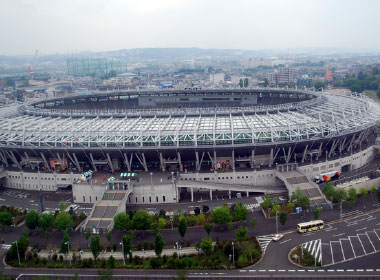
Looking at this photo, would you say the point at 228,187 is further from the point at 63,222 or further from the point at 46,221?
the point at 46,221

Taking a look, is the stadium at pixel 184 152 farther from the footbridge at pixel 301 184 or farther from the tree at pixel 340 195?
the tree at pixel 340 195

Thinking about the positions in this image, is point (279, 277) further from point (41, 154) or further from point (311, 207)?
point (41, 154)

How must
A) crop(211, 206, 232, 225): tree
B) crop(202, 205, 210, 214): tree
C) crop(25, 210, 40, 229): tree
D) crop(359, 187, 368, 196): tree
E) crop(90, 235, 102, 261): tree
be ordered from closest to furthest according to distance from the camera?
1. crop(90, 235, 102, 261): tree
2. crop(211, 206, 232, 225): tree
3. crop(25, 210, 40, 229): tree
4. crop(202, 205, 210, 214): tree
5. crop(359, 187, 368, 196): tree

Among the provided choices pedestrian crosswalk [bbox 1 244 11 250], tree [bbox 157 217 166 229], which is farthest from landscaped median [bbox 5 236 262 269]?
tree [bbox 157 217 166 229]

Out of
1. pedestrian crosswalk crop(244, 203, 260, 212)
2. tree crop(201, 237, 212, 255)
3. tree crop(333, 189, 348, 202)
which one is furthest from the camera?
pedestrian crosswalk crop(244, 203, 260, 212)

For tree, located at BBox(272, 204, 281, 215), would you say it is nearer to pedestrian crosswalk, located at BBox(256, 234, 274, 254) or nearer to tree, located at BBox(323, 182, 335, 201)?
pedestrian crosswalk, located at BBox(256, 234, 274, 254)

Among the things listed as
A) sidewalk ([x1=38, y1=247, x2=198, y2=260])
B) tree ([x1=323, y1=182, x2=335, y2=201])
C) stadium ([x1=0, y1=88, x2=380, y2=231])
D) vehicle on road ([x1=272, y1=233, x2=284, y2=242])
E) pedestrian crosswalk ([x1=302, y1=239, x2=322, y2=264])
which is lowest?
sidewalk ([x1=38, y1=247, x2=198, y2=260])
